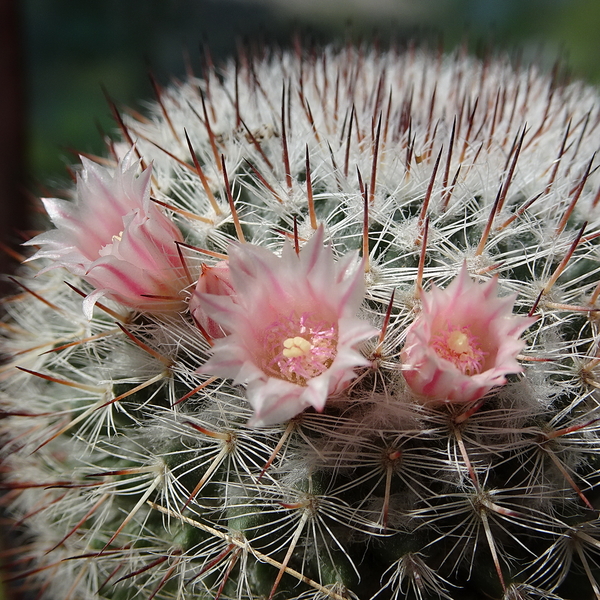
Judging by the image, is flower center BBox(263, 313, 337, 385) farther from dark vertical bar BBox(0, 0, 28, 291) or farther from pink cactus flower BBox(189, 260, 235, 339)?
dark vertical bar BBox(0, 0, 28, 291)

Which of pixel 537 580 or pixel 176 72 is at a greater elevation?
pixel 537 580

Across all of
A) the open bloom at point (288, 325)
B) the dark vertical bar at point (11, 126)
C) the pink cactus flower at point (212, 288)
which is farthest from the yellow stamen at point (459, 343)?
the dark vertical bar at point (11, 126)

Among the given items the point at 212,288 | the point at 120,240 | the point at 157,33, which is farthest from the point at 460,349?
the point at 157,33

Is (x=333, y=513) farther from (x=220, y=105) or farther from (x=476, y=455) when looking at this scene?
(x=220, y=105)

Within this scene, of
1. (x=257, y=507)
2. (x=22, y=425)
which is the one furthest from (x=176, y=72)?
(x=257, y=507)

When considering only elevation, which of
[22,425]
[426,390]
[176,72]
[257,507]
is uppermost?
[426,390]

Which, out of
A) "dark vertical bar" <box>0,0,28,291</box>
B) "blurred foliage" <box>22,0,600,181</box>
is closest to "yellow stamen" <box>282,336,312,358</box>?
"dark vertical bar" <box>0,0,28,291</box>
